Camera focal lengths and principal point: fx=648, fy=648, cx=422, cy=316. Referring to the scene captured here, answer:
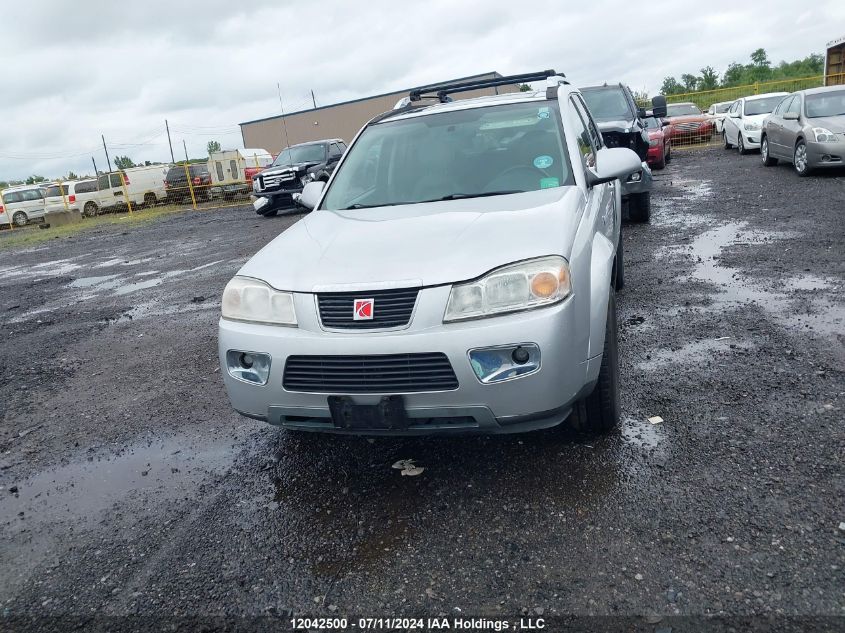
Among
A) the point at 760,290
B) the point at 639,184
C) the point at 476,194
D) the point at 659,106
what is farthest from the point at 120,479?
the point at 659,106

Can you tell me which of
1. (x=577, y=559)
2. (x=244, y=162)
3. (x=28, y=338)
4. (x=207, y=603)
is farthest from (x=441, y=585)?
(x=244, y=162)

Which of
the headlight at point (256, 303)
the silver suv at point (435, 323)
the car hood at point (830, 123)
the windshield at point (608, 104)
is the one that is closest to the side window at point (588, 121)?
the silver suv at point (435, 323)

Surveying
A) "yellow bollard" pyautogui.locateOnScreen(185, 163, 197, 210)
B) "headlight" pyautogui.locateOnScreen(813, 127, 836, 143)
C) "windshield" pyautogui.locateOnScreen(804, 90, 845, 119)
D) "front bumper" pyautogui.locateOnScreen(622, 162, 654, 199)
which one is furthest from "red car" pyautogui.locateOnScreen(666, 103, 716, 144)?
"yellow bollard" pyautogui.locateOnScreen(185, 163, 197, 210)

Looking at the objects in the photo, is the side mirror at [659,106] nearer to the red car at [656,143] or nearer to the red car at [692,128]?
the red car at [656,143]

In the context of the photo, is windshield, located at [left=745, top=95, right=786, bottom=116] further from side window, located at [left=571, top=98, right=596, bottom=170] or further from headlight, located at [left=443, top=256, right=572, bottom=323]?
headlight, located at [left=443, top=256, right=572, bottom=323]

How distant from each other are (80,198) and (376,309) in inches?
1167

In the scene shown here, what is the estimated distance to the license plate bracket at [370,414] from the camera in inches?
108

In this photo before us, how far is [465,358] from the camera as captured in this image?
2.63 m

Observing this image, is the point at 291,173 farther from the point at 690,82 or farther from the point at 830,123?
the point at 690,82

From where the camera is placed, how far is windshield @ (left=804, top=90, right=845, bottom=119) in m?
11.9

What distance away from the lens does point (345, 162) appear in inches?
178

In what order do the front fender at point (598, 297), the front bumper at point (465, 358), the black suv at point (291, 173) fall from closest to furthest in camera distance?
the front bumper at point (465, 358) < the front fender at point (598, 297) < the black suv at point (291, 173)

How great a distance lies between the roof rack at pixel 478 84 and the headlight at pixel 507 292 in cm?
261

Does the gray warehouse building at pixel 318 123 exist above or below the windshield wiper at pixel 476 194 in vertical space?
above
